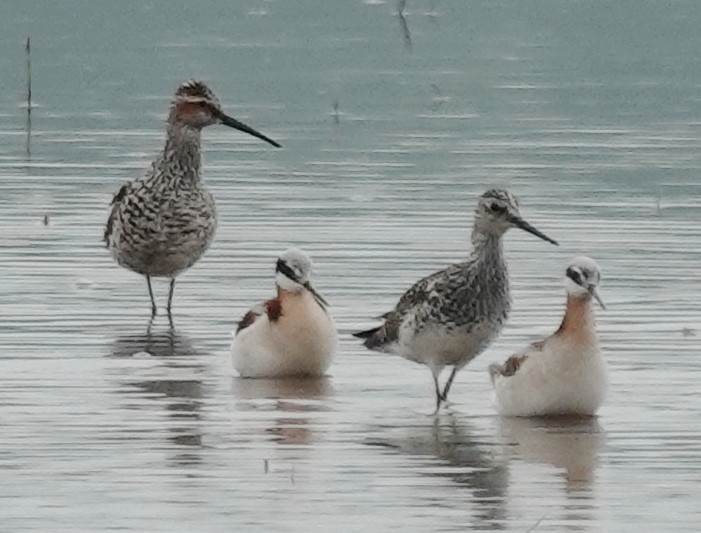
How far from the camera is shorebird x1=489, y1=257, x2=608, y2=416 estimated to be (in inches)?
523

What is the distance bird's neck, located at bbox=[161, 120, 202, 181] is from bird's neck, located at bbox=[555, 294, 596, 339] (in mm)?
5074

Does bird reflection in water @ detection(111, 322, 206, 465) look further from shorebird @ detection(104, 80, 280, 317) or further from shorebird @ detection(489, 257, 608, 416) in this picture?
shorebird @ detection(489, 257, 608, 416)

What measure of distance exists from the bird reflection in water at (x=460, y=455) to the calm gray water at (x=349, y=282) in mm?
24

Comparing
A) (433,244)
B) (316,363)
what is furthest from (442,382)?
(433,244)

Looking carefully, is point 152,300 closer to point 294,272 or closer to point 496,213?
point 294,272

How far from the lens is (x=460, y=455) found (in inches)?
492

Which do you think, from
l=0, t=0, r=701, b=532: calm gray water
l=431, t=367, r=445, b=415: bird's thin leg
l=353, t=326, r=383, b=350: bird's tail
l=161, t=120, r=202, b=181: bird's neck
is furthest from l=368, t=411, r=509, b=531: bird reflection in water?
l=161, t=120, r=202, b=181: bird's neck

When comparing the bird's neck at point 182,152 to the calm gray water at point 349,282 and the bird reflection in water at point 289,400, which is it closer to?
the calm gray water at point 349,282

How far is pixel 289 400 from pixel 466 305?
1.08 meters

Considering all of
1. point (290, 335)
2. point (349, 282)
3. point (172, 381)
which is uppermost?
point (290, 335)

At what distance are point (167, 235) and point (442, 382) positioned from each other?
3403mm

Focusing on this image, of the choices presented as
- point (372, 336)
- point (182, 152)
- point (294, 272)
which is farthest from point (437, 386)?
point (182, 152)

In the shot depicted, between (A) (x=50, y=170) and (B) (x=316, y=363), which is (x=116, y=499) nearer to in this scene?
(B) (x=316, y=363)

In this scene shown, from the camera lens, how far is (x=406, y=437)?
1297 centimetres
